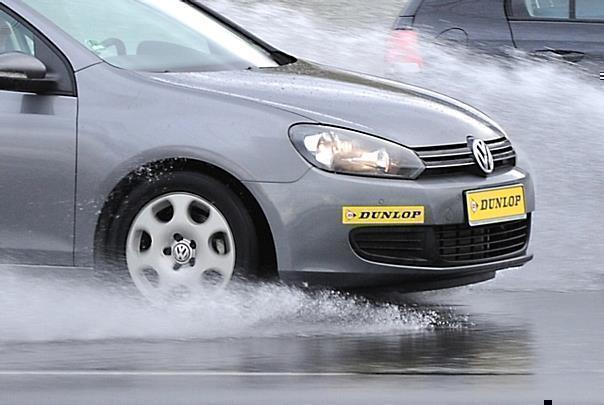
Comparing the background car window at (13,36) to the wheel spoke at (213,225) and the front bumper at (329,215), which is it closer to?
the wheel spoke at (213,225)

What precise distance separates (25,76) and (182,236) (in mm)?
896

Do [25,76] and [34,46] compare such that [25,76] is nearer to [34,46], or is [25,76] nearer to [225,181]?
[34,46]

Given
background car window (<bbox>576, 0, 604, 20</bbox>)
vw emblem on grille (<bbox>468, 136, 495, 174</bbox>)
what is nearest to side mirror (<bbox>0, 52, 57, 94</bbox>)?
vw emblem on grille (<bbox>468, 136, 495, 174</bbox>)

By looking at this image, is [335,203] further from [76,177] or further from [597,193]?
[597,193]

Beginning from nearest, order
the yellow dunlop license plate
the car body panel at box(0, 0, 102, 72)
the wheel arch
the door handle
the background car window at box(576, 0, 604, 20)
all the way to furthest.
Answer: the wheel arch < the yellow dunlop license plate < the car body panel at box(0, 0, 102, 72) < the door handle < the background car window at box(576, 0, 604, 20)

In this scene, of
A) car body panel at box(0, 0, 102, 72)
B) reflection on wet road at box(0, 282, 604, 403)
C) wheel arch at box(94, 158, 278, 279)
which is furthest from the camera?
car body panel at box(0, 0, 102, 72)

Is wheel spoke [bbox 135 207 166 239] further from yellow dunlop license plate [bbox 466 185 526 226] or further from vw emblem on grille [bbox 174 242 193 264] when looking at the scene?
yellow dunlop license plate [bbox 466 185 526 226]

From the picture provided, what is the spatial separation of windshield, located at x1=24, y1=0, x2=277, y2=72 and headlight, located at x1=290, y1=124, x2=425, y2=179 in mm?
818

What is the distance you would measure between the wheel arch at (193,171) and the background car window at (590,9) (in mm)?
6221

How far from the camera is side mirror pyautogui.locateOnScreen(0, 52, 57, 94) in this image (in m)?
8.15

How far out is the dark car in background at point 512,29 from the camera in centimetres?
1371

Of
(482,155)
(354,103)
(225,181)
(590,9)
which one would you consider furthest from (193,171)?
(590,9)

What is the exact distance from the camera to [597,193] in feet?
38.1

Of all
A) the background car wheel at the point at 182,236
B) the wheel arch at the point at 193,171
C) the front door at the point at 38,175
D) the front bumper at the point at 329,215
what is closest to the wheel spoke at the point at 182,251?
the background car wheel at the point at 182,236
